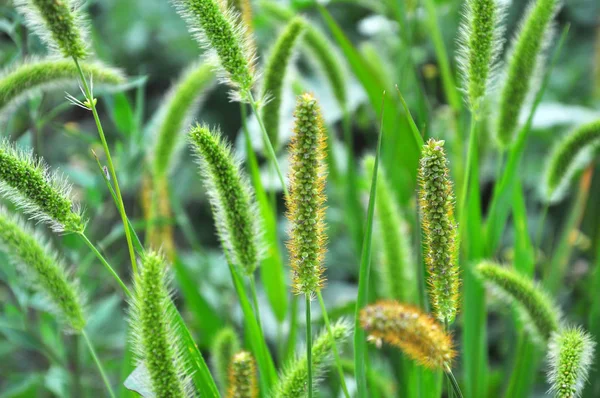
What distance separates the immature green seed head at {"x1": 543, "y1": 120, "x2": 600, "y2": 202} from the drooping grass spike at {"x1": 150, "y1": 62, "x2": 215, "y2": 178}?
0.65 m

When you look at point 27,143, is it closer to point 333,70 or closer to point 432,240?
point 333,70

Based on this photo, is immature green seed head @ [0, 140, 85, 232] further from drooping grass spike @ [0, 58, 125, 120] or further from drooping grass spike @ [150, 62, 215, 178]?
drooping grass spike @ [150, 62, 215, 178]

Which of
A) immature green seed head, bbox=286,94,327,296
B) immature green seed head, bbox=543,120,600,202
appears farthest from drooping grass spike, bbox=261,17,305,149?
immature green seed head, bbox=543,120,600,202

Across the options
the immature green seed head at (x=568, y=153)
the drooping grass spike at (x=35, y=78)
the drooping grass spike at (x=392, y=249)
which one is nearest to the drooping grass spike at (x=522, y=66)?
the immature green seed head at (x=568, y=153)

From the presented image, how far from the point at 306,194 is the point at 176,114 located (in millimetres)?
616

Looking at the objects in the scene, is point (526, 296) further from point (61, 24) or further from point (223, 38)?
point (61, 24)

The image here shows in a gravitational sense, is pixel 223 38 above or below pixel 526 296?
above

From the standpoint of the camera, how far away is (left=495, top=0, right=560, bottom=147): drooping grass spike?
1.08m

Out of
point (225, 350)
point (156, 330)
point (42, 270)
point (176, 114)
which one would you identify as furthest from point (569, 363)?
point (176, 114)

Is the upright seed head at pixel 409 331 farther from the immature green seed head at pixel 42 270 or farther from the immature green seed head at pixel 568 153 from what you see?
the immature green seed head at pixel 568 153

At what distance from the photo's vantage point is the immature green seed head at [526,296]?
0.92 m

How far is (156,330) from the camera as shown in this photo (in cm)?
74

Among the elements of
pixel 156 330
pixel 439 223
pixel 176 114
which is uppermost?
pixel 176 114

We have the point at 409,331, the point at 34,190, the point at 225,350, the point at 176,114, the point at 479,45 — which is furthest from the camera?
the point at 176,114
